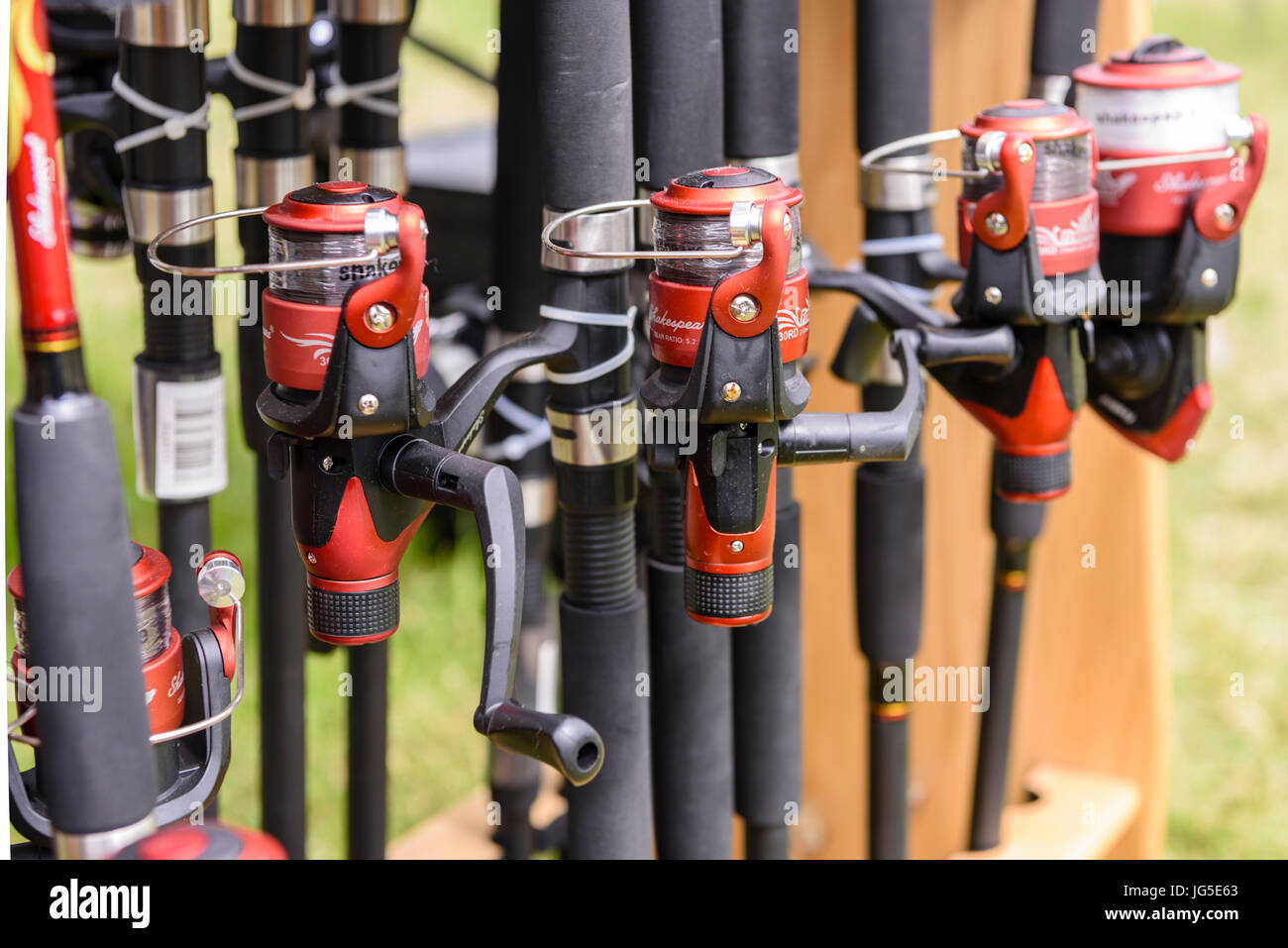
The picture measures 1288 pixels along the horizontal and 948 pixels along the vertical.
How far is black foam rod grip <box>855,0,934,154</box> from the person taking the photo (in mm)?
1148

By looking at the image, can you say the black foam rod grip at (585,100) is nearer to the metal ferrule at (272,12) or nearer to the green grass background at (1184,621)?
the metal ferrule at (272,12)

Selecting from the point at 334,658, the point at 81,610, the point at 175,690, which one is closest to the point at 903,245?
the point at 175,690

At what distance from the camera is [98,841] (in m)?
0.67

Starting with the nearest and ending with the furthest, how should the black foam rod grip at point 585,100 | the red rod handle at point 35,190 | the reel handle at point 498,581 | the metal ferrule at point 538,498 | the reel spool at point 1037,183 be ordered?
the red rod handle at point 35,190 → the reel handle at point 498,581 → the black foam rod grip at point 585,100 → the reel spool at point 1037,183 → the metal ferrule at point 538,498

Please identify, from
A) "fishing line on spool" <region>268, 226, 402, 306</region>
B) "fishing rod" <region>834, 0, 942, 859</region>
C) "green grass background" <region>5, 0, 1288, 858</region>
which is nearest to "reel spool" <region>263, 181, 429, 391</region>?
"fishing line on spool" <region>268, 226, 402, 306</region>

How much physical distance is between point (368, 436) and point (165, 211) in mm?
321

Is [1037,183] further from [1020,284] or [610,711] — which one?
[610,711]

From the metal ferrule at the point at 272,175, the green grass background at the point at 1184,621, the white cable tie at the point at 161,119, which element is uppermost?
the white cable tie at the point at 161,119

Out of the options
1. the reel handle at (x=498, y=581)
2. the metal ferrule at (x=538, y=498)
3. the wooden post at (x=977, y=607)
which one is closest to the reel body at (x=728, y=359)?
the reel handle at (x=498, y=581)

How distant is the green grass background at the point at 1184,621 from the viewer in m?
2.12

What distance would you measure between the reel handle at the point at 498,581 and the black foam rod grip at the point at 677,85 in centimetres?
26

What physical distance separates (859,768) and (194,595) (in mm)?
788
